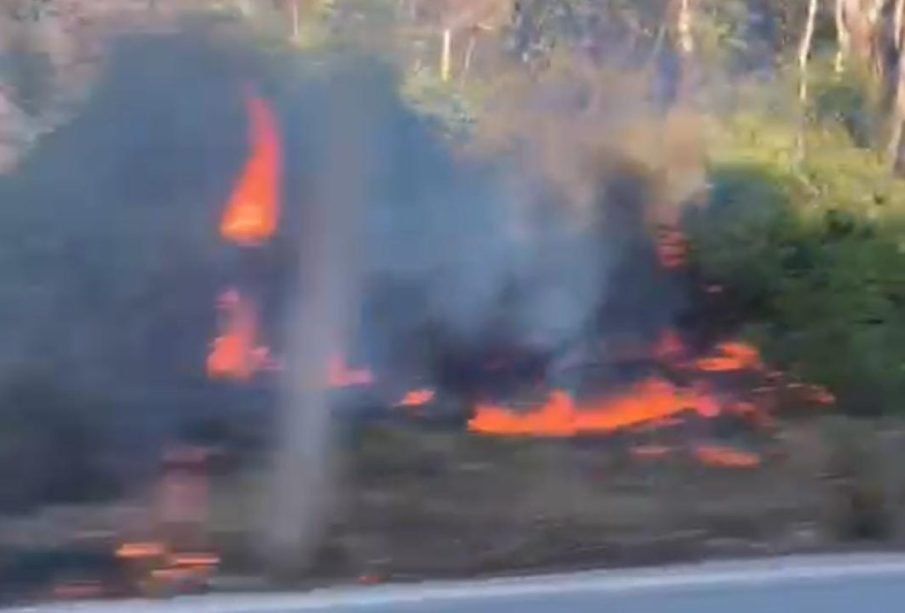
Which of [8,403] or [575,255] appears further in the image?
[575,255]

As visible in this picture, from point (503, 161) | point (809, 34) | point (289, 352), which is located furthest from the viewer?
point (809, 34)

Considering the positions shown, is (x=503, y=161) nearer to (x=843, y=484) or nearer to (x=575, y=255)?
(x=575, y=255)

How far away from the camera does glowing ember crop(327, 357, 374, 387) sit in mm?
7816

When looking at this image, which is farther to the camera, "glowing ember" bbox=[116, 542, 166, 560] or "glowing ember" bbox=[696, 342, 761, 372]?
"glowing ember" bbox=[696, 342, 761, 372]

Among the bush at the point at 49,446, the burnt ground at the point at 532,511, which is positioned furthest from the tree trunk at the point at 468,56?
the bush at the point at 49,446

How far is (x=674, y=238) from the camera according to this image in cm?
1088

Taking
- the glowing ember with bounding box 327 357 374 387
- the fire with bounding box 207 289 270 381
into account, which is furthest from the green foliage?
the fire with bounding box 207 289 270 381

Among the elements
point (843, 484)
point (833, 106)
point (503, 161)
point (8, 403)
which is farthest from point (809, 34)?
point (8, 403)

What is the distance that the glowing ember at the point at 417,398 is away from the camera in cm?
892

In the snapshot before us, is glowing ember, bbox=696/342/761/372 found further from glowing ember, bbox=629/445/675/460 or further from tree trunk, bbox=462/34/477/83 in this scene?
tree trunk, bbox=462/34/477/83

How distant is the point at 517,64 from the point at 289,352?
3.61m

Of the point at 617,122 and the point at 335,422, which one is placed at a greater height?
the point at 617,122

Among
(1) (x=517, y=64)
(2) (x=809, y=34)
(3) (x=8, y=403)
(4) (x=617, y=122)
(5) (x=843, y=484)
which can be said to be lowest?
(5) (x=843, y=484)

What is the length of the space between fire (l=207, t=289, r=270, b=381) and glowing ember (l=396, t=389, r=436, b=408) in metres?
0.79
